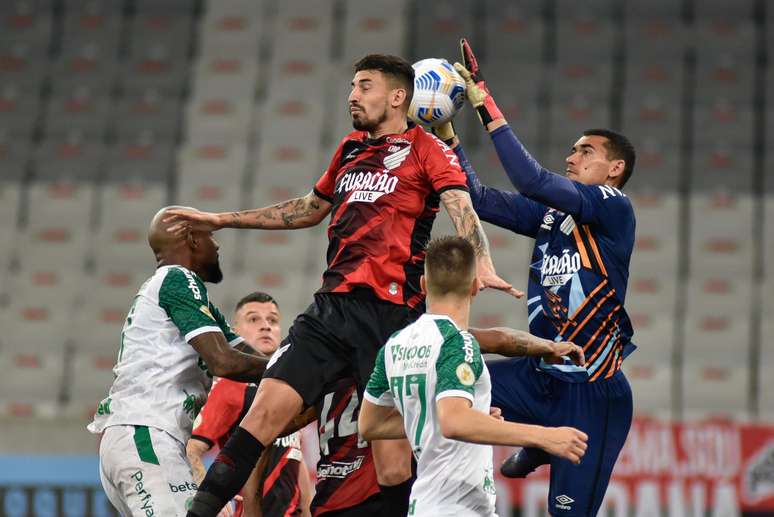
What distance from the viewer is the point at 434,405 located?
502 centimetres

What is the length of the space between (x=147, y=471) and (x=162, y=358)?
22.5 inches

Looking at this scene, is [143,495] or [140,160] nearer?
[143,495]

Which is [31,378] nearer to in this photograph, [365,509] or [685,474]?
[685,474]

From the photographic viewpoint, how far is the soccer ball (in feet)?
21.8

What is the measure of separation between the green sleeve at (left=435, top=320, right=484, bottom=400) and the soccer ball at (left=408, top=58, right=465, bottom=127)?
191 cm

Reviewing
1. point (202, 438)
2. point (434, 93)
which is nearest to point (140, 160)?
point (202, 438)

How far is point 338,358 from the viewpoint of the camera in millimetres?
6047

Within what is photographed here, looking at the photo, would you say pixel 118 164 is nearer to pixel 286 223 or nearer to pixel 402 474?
pixel 286 223

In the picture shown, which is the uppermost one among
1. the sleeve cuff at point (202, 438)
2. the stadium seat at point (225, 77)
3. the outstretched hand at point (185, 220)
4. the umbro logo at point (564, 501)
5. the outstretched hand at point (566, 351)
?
the stadium seat at point (225, 77)

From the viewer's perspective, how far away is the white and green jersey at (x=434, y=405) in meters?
4.95

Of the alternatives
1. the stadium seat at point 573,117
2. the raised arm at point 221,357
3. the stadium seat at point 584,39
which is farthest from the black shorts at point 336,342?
the stadium seat at point 584,39

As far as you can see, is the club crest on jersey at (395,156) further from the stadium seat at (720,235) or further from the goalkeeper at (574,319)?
the stadium seat at (720,235)

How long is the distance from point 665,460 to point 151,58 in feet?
30.5

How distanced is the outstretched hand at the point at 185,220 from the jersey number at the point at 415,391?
5.86 feet
